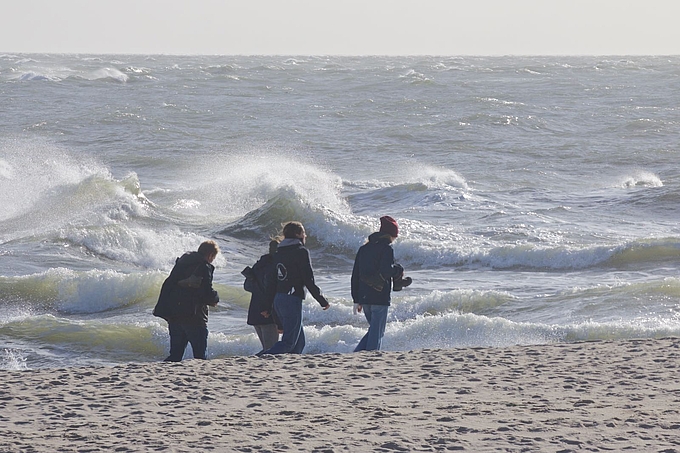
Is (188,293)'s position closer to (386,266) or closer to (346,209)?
(386,266)

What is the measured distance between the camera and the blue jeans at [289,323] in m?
8.03

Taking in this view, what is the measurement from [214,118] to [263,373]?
35.4 meters

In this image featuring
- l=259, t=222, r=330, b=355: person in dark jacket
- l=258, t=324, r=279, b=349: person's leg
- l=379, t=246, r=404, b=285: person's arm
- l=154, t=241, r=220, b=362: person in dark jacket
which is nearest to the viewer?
l=154, t=241, r=220, b=362: person in dark jacket

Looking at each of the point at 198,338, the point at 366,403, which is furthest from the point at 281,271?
the point at 366,403

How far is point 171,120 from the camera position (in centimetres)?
4088

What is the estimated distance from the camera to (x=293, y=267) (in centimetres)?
791

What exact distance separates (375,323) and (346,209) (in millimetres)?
13523

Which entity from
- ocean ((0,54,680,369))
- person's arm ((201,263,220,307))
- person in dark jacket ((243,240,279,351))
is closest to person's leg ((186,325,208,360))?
person's arm ((201,263,220,307))

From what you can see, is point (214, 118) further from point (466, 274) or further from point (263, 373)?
point (263, 373)

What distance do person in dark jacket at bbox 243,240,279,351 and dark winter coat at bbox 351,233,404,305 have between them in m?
0.69

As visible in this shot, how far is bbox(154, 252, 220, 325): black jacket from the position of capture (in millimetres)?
7730

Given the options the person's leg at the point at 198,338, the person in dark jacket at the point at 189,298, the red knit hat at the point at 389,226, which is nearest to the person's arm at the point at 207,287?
the person in dark jacket at the point at 189,298

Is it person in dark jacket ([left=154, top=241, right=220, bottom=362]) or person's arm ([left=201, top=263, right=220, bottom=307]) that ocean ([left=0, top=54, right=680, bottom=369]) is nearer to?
person in dark jacket ([left=154, top=241, right=220, bottom=362])

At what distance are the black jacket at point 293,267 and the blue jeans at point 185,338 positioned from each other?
76 centimetres
